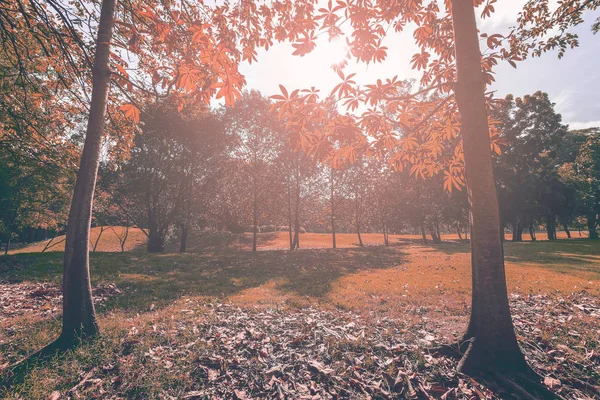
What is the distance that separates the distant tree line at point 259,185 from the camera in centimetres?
2153

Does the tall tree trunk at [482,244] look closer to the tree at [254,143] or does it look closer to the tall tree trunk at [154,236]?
the tree at [254,143]

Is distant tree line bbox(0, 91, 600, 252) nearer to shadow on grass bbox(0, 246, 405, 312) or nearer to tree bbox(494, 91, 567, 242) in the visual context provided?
tree bbox(494, 91, 567, 242)

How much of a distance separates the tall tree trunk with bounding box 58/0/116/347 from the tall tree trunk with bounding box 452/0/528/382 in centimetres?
645

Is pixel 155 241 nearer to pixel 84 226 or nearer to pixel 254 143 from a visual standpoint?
pixel 254 143

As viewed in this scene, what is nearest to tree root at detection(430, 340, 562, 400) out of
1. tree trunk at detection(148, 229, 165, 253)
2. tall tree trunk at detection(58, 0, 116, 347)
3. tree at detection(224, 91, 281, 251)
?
tall tree trunk at detection(58, 0, 116, 347)

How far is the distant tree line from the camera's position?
2153cm

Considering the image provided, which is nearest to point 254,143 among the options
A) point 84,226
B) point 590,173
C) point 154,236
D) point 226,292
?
point 154,236

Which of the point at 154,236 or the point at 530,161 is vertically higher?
the point at 530,161

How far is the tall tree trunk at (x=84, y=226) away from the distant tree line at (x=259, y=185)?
10633mm

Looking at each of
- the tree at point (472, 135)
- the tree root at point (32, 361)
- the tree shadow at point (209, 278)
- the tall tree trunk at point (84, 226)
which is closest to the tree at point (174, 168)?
the tree shadow at point (209, 278)

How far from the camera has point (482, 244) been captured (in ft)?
12.8

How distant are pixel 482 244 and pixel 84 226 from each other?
6.96m

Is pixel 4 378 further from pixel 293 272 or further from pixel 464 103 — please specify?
pixel 293 272

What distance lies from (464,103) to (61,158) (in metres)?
12.2
